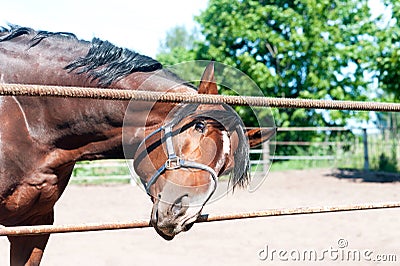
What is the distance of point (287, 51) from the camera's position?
17.6m

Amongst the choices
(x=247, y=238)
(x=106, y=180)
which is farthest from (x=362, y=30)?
(x=247, y=238)

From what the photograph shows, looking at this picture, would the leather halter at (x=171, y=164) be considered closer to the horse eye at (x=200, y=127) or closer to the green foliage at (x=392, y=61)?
the horse eye at (x=200, y=127)

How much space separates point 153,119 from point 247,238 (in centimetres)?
379

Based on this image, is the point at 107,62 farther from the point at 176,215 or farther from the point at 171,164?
the point at 176,215

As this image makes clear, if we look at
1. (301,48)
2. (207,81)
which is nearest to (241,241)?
(207,81)

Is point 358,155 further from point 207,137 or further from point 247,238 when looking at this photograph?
point 207,137

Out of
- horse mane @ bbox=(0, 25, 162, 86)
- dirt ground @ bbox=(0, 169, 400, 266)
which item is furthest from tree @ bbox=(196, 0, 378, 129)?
horse mane @ bbox=(0, 25, 162, 86)

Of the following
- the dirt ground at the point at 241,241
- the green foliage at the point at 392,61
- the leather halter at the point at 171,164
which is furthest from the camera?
the green foliage at the point at 392,61

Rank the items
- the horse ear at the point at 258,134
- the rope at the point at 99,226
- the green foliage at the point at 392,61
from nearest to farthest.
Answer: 1. the rope at the point at 99,226
2. the horse ear at the point at 258,134
3. the green foliage at the point at 392,61

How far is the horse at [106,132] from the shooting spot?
2.01 m

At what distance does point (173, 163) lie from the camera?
6.54 feet

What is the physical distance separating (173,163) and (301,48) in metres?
16.0

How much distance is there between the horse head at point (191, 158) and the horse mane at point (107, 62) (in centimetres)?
36

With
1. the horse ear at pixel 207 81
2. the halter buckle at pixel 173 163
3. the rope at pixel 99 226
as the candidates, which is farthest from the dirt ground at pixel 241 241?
the horse ear at pixel 207 81
